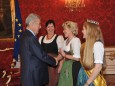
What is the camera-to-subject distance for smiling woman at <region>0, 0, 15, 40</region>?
6426mm

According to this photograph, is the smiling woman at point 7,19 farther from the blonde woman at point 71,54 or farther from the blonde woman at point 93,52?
the blonde woman at point 93,52

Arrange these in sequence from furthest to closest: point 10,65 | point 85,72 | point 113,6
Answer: point 113,6, point 10,65, point 85,72

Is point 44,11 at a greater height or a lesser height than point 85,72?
greater

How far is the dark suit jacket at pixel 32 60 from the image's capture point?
10.2 ft

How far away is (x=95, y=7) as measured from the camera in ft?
22.0

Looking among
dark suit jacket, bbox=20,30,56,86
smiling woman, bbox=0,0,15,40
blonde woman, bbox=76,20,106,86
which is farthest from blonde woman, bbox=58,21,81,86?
smiling woman, bbox=0,0,15,40

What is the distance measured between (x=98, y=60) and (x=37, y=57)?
0.85 metres

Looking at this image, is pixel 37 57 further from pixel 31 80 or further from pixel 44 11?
pixel 44 11

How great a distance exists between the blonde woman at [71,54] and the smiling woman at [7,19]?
124 inches

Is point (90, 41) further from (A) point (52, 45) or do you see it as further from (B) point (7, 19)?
(B) point (7, 19)

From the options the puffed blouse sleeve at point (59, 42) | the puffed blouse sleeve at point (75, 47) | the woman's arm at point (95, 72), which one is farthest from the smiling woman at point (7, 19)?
the woman's arm at point (95, 72)

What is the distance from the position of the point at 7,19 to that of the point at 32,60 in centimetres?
358

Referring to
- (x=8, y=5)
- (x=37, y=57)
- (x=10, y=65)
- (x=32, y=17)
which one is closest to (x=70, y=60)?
(x=37, y=57)

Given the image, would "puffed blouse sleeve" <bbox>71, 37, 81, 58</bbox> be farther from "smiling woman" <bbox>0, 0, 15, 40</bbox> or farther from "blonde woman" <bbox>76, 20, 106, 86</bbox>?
"smiling woman" <bbox>0, 0, 15, 40</bbox>
